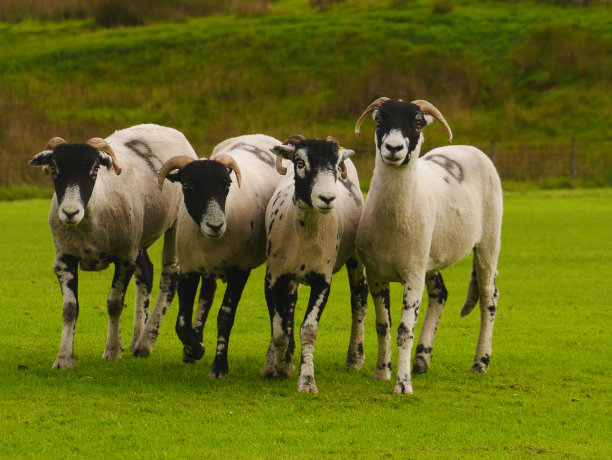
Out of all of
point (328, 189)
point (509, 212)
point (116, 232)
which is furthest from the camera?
point (509, 212)

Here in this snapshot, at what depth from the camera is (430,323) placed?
10602 mm

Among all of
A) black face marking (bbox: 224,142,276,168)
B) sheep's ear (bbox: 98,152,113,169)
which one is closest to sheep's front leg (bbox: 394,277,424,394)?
black face marking (bbox: 224,142,276,168)

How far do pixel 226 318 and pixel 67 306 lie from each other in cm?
169

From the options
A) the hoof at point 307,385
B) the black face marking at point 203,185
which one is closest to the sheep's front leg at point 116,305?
the black face marking at point 203,185

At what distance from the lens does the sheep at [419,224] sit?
29.4 feet

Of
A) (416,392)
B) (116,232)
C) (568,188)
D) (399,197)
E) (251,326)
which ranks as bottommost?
(568,188)

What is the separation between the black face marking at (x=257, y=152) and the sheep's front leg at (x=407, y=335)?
2.89 meters

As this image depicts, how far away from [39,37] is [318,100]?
79.7ft

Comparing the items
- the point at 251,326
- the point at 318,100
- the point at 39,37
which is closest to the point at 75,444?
the point at 251,326

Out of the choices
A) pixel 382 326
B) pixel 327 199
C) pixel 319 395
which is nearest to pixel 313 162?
pixel 327 199

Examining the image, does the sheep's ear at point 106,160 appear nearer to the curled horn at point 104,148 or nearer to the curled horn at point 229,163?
the curled horn at point 104,148

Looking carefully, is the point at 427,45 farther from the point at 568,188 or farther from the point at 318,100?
the point at 568,188

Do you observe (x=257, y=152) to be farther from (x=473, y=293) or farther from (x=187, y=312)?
(x=473, y=293)

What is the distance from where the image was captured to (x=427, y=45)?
62.8 meters
